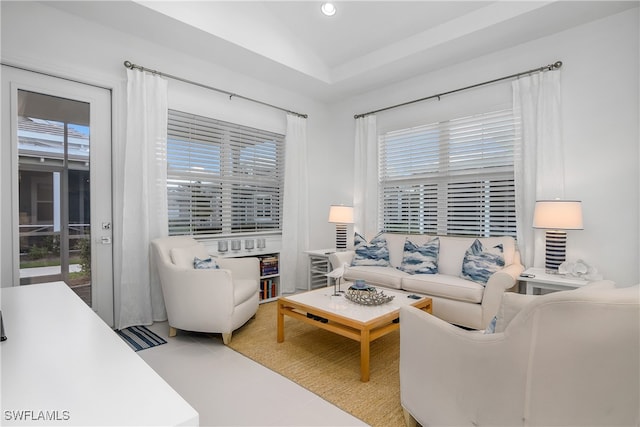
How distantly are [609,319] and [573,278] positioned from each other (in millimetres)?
2158

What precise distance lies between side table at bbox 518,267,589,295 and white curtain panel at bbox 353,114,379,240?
1978 millimetres

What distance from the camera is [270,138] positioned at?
4441 mm

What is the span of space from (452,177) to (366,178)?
1.15 meters

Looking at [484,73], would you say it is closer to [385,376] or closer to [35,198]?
[385,376]

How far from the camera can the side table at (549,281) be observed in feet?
8.61

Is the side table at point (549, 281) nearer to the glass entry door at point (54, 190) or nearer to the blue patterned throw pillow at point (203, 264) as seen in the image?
the blue patterned throw pillow at point (203, 264)

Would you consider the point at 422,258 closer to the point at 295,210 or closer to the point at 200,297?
the point at 295,210

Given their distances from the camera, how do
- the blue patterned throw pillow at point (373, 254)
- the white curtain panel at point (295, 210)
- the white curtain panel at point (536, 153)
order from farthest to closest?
the white curtain panel at point (295, 210) → the blue patterned throw pillow at point (373, 254) → the white curtain panel at point (536, 153)

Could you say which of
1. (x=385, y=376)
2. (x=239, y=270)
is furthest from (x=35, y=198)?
(x=385, y=376)

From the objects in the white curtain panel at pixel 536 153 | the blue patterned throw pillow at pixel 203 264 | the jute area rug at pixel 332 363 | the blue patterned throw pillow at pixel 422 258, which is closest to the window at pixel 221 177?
the blue patterned throw pillow at pixel 203 264

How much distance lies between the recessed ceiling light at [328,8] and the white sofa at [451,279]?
8.46ft

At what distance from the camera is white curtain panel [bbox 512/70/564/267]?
3111 mm

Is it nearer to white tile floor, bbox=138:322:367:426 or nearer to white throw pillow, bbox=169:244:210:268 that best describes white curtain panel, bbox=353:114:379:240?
white throw pillow, bbox=169:244:210:268

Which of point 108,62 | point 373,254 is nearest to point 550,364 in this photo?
point 373,254
